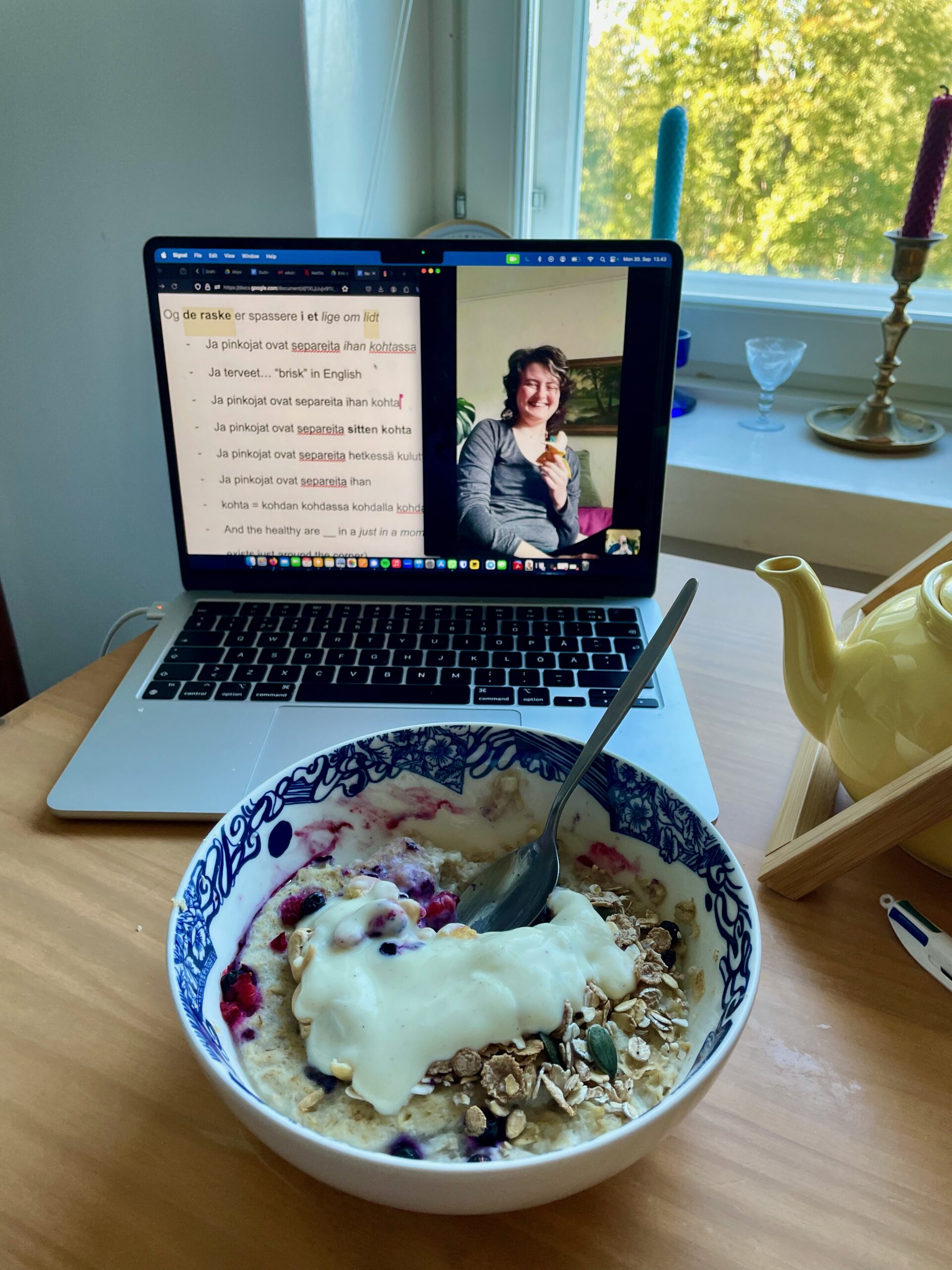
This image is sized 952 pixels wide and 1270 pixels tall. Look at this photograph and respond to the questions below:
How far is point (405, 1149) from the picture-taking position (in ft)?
1.20

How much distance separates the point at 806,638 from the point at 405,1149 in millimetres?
360

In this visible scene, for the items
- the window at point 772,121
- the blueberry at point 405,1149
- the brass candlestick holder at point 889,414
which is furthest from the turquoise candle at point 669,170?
the blueberry at point 405,1149

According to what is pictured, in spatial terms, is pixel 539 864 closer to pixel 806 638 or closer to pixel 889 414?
pixel 806 638

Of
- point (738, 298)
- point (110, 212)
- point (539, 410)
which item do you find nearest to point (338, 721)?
point (539, 410)

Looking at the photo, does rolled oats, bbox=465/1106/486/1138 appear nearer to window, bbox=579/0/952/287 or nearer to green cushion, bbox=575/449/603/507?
green cushion, bbox=575/449/603/507

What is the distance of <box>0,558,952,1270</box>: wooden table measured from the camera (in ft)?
1.22

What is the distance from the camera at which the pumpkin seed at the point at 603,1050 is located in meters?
0.40

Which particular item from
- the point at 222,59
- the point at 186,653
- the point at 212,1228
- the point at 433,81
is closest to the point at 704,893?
the point at 212,1228

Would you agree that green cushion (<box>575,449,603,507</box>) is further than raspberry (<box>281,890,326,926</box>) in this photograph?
Yes

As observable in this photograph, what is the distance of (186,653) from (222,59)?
1.96ft

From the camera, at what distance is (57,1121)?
416 millimetres

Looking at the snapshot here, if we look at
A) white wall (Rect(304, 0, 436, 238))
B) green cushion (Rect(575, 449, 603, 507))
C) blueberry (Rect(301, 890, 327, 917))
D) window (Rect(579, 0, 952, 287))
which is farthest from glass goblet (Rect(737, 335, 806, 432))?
blueberry (Rect(301, 890, 327, 917))

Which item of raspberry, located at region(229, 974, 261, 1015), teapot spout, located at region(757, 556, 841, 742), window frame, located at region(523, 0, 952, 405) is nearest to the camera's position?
raspberry, located at region(229, 974, 261, 1015)

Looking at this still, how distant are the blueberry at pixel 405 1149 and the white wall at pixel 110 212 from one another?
0.86m
